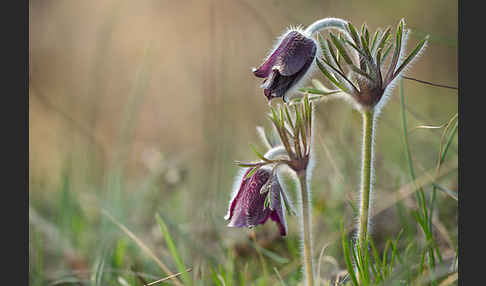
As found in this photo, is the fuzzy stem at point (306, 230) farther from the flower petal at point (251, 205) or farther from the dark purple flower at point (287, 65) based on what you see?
the dark purple flower at point (287, 65)

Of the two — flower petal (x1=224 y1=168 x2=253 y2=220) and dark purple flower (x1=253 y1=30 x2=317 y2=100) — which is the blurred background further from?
dark purple flower (x1=253 y1=30 x2=317 y2=100)

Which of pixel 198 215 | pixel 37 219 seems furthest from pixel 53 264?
pixel 198 215

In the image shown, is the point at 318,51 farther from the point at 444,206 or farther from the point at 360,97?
the point at 444,206

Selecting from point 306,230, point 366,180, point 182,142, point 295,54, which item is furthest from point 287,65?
point 182,142

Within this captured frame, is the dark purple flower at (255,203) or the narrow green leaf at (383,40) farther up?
the narrow green leaf at (383,40)

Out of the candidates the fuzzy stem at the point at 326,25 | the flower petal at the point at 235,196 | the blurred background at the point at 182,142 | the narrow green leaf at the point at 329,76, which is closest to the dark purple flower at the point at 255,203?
the flower petal at the point at 235,196
